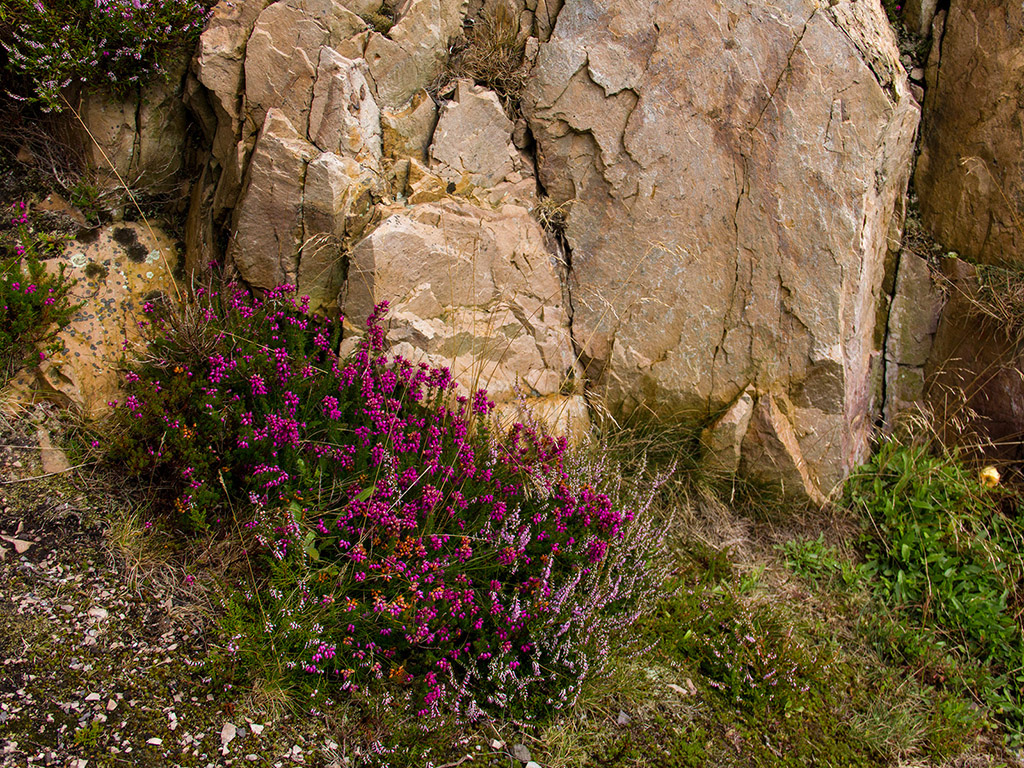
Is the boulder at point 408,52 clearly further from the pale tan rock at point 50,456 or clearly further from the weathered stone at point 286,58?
the pale tan rock at point 50,456

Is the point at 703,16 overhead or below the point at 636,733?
overhead

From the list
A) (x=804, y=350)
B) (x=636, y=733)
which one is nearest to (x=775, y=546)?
(x=804, y=350)

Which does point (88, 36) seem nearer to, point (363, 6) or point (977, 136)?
point (363, 6)

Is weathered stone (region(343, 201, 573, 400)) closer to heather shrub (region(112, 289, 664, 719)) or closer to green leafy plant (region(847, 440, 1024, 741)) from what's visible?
heather shrub (region(112, 289, 664, 719))

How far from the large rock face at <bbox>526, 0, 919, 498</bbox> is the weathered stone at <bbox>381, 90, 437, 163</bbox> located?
71 centimetres

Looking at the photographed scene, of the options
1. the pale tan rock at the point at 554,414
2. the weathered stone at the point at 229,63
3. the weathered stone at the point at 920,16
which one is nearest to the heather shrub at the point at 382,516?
the pale tan rock at the point at 554,414

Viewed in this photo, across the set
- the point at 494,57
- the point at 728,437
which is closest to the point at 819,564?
the point at 728,437

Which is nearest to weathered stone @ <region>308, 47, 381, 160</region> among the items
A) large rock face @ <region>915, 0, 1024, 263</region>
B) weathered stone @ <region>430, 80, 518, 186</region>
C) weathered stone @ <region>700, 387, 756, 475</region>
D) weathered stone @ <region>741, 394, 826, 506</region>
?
weathered stone @ <region>430, 80, 518, 186</region>

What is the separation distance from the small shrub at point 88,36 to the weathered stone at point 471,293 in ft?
5.95

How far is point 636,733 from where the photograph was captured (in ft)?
10.5

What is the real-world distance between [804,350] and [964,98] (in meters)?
2.24

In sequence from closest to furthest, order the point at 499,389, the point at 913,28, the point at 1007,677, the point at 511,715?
the point at 511,715 < the point at 1007,677 < the point at 499,389 < the point at 913,28

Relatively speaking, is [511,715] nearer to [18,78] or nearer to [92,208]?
[92,208]

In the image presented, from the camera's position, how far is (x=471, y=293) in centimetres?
440
